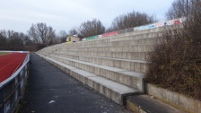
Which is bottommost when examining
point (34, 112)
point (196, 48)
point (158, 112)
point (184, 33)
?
point (34, 112)

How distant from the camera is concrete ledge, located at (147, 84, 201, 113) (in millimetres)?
3124

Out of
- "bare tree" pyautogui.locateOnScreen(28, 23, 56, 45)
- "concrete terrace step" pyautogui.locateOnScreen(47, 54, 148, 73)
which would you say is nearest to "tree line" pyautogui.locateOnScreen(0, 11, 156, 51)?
"bare tree" pyautogui.locateOnScreen(28, 23, 56, 45)

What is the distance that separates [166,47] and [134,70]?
6.59 ft

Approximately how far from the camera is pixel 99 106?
4785 millimetres

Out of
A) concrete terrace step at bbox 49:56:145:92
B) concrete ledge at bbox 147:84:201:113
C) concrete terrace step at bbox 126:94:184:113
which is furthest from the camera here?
concrete terrace step at bbox 49:56:145:92

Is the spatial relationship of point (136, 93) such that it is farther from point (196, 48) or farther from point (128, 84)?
point (196, 48)

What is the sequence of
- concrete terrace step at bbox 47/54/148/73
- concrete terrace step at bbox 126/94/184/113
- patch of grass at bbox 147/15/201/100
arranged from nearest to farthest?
patch of grass at bbox 147/15/201/100
concrete terrace step at bbox 126/94/184/113
concrete terrace step at bbox 47/54/148/73

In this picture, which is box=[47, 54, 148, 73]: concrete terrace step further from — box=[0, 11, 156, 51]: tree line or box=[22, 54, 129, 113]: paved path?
box=[0, 11, 156, 51]: tree line

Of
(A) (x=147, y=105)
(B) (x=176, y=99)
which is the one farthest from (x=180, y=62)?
(A) (x=147, y=105)

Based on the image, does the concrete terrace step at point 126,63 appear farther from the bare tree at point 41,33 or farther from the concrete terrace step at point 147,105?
the bare tree at point 41,33

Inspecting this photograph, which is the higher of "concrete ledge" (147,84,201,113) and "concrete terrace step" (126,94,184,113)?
"concrete ledge" (147,84,201,113)

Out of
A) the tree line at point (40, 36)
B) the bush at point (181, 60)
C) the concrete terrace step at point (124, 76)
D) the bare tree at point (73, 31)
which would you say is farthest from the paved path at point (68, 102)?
the bare tree at point (73, 31)

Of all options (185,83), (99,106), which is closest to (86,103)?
(99,106)

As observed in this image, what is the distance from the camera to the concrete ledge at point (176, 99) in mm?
3124
